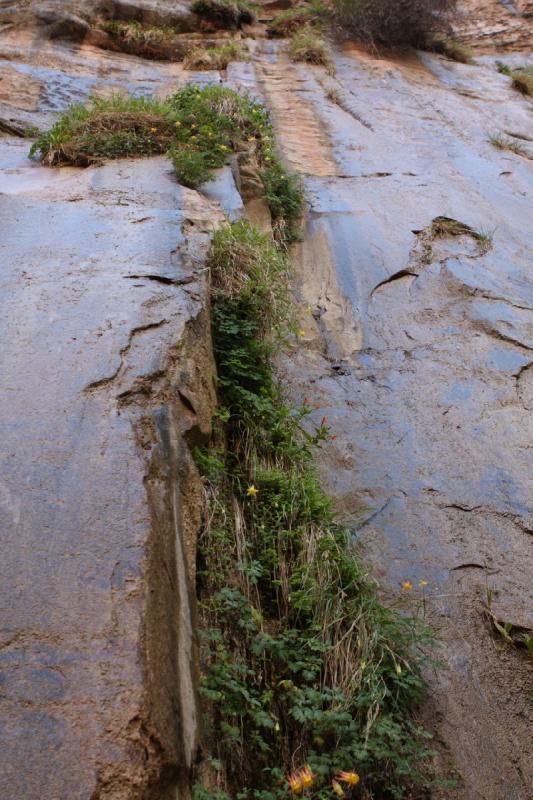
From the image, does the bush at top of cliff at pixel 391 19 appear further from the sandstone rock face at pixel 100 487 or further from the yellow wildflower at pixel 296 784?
the yellow wildflower at pixel 296 784

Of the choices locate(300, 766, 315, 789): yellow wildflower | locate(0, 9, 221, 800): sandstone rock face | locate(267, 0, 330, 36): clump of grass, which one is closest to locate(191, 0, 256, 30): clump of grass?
locate(267, 0, 330, 36): clump of grass

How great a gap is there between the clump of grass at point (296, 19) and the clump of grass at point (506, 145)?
4.89 m

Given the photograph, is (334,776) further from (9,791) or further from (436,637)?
(9,791)

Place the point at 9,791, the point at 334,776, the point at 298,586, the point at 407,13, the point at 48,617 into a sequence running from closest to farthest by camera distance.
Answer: the point at 9,791 < the point at 48,617 < the point at 334,776 < the point at 298,586 < the point at 407,13

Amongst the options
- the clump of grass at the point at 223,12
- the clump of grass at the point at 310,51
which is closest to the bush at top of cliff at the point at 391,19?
the clump of grass at the point at 310,51

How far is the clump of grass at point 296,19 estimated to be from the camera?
1095 centimetres

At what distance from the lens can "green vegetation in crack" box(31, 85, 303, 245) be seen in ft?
17.8

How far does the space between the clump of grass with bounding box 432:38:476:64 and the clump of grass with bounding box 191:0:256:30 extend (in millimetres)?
3296

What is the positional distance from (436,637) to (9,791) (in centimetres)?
211

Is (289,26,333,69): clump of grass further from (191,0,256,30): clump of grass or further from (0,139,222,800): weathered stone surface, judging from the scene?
(0,139,222,800): weathered stone surface

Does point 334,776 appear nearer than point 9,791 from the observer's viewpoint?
No

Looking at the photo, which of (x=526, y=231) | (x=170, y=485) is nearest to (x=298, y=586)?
(x=170, y=485)

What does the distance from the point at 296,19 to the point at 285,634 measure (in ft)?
37.2

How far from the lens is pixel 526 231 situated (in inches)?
243
